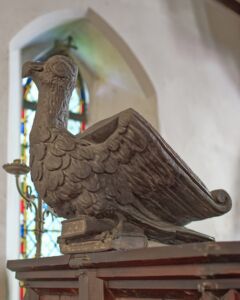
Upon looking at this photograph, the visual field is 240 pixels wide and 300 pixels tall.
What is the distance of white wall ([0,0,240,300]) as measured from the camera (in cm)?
283

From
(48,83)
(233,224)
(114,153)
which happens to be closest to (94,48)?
(233,224)

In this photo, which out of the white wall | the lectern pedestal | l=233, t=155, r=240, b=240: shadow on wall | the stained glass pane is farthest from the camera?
l=233, t=155, r=240, b=240: shadow on wall

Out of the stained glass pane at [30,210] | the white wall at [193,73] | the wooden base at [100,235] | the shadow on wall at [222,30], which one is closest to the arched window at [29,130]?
the stained glass pane at [30,210]

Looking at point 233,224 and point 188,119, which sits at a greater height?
point 188,119

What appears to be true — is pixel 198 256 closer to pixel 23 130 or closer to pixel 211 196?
pixel 211 196

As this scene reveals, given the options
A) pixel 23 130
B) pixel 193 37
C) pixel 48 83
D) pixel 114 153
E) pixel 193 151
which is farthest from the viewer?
pixel 193 37

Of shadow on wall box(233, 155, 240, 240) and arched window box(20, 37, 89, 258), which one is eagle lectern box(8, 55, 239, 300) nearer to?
arched window box(20, 37, 89, 258)

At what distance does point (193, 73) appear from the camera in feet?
10.1

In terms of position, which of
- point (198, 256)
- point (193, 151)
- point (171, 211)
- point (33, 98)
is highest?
point (33, 98)

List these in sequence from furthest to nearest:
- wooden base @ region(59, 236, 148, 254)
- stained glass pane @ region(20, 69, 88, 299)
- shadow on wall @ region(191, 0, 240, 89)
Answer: shadow on wall @ region(191, 0, 240, 89) < stained glass pane @ region(20, 69, 88, 299) < wooden base @ region(59, 236, 148, 254)

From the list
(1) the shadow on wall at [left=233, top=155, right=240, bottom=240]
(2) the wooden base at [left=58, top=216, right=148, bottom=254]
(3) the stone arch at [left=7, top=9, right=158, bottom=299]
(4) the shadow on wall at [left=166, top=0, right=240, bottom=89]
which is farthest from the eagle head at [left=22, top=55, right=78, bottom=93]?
(1) the shadow on wall at [left=233, top=155, right=240, bottom=240]

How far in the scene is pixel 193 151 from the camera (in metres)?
2.96

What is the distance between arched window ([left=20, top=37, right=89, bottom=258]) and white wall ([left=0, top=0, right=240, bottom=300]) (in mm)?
413

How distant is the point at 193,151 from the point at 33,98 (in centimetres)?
93
